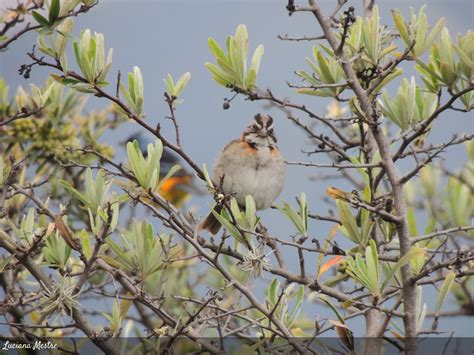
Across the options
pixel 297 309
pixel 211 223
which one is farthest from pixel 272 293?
pixel 211 223

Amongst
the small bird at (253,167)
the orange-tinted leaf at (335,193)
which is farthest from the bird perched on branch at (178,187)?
the orange-tinted leaf at (335,193)

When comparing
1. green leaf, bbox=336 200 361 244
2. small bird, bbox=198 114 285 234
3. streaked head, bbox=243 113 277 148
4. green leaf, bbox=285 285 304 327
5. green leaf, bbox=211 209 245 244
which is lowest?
green leaf, bbox=285 285 304 327

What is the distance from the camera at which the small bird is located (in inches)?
154

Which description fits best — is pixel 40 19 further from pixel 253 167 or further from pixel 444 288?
pixel 253 167

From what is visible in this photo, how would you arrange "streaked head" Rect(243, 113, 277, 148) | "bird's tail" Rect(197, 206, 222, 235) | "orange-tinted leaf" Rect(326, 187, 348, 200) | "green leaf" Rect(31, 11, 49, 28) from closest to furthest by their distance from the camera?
"green leaf" Rect(31, 11, 49, 28)
"orange-tinted leaf" Rect(326, 187, 348, 200)
"bird's tail" Rect(197, 206, 222, 235)
"streaked head" Rect(243, 113, 277, 148)

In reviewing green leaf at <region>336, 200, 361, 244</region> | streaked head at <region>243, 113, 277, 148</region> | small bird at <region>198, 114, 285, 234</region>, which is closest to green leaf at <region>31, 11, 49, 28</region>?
green leaf at <region>336, 200, 361, 244</region>

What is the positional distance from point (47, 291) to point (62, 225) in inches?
7.5

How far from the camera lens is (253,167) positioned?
3.97 meters

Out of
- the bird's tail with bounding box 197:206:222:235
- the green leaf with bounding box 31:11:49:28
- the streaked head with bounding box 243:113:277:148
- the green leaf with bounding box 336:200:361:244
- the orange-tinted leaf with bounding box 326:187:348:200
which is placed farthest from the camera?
the streaked head with bounding box 243:113:277:148

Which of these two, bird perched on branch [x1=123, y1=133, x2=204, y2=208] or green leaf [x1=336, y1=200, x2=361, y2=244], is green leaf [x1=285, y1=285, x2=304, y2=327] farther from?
bird perched on branch [x1=123, y1=133, x2=204, y2=208]

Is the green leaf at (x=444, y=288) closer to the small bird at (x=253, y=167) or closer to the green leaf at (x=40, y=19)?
the green leaf at (x=40, y=19)

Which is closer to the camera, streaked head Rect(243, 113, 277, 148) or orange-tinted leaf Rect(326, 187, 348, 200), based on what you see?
orange-tinted leaf Rect(326, 187, 348, 200)

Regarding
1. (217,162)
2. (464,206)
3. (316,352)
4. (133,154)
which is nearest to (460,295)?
(464,206)

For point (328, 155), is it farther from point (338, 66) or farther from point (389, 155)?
point (389, 155)
